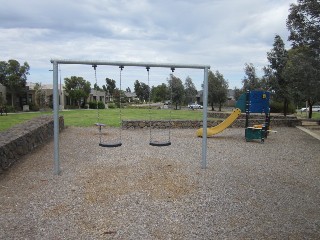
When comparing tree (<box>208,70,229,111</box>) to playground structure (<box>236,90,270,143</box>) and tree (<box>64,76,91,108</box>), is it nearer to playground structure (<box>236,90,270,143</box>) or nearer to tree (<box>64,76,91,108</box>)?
tree (<box>64,76,91,108</box>)

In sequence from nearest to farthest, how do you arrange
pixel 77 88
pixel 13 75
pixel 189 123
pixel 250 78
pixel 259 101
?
pixel 259 101
pixel 189 123
pixel 250 78
pixel 13 75
pixel 77 88

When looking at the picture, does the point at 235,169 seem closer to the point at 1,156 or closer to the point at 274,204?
the point at 274,204

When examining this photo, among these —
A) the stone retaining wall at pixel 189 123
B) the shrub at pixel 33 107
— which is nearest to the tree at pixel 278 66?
the stone retaining wall at pixel 189 123

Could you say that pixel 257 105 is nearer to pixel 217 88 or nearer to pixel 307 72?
pixel 307 72

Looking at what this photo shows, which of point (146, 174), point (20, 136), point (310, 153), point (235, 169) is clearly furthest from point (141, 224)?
point (310, 153)

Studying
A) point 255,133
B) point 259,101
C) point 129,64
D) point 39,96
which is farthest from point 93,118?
point 39,96

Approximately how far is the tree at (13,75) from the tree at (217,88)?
24.8 meters

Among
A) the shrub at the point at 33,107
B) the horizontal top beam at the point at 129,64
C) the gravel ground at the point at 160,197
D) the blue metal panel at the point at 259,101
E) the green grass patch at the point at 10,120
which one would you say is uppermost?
the horizontal top beam at the point at 129,64

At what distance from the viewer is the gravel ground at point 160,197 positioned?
13.4 ft

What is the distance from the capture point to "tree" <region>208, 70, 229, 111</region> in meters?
37.6

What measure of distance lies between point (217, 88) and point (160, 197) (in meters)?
33.5

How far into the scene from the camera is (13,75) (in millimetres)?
40844

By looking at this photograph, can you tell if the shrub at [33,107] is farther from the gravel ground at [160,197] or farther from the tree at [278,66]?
the gravel ground at [160,197]

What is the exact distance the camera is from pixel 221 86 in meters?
38.0
